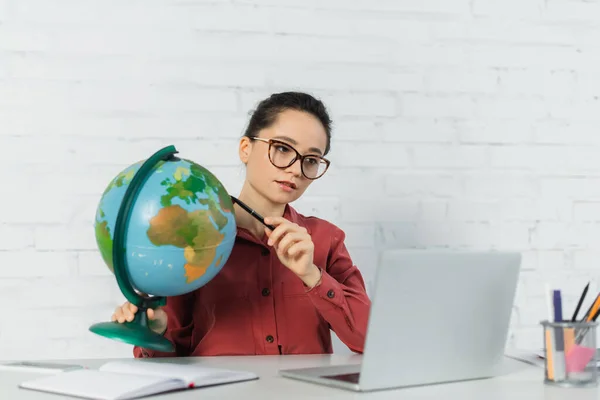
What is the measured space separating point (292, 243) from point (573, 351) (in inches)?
23.7

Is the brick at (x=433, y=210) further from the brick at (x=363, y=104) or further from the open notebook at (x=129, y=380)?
the open notebook at (x=129, y=380)

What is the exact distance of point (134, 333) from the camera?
4.98 feet

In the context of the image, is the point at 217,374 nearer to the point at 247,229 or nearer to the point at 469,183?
the point at 247,229

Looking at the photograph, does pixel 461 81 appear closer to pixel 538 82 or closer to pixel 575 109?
pixel 538 82

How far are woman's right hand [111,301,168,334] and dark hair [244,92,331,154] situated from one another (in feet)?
1.95

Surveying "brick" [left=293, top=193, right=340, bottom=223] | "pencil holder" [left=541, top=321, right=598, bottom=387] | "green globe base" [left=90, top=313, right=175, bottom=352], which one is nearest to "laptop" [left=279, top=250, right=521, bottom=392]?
"pencil holder" [left=541, top=321, right=598, bottom=387]

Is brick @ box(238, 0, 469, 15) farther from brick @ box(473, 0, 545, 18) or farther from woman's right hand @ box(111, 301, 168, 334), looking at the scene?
woman's right hand @ box(111, 301, 168, 334)

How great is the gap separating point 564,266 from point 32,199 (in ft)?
5.58

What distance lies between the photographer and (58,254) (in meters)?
2.33

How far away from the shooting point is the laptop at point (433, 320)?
3.87ft

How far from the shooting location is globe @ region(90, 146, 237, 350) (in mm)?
1475

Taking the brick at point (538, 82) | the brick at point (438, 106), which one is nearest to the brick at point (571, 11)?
the brick at point (538, 82)

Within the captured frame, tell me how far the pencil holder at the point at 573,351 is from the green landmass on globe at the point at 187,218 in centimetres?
63

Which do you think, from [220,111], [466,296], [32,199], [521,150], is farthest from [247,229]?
[521,150]
